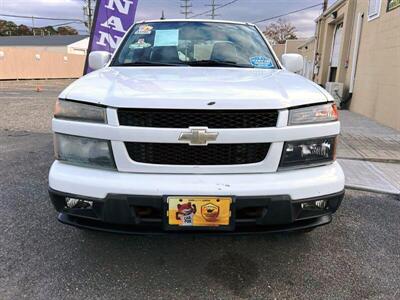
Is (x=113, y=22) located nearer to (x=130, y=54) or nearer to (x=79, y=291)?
(x=130, y=54)

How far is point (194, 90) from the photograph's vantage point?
2.36 meters

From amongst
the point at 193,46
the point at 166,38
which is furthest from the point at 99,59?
the point at 193,46

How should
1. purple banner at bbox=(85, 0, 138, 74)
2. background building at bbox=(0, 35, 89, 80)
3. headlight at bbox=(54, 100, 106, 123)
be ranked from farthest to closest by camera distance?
background building at bbox=(0, 35, 89, 80) → purple banner at bbox=(85, 0, 138, 74) → headlight at bbox=(54, 100, 106, 123)

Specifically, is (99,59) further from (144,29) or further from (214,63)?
(214,63)

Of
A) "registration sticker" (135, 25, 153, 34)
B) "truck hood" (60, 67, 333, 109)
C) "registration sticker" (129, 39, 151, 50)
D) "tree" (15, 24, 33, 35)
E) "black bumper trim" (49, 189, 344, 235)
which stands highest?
"tree" (15, 24, 33, 35)

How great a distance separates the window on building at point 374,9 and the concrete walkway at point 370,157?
10.8 ft

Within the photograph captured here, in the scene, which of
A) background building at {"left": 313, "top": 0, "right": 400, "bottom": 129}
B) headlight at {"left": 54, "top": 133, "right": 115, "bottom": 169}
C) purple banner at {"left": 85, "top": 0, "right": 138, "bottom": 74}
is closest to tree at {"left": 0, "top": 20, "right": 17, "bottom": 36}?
background building at {"left": 313, "top": 0, "right": 400, "bottom": 129}

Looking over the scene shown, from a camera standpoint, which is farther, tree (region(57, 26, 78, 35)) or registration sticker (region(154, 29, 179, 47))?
tree (region(57, 26, 78, 35))

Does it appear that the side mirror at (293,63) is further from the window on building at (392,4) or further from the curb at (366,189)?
the window on building at (392,4)

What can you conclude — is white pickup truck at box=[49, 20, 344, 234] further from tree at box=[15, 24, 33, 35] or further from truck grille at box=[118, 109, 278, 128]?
tree at box=[15, 24, 33, 35]

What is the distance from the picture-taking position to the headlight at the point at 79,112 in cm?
232

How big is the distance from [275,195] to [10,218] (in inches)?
96.3

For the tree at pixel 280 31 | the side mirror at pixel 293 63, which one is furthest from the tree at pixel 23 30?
the side mirror at pixel 293 63

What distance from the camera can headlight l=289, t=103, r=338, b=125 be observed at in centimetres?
236
